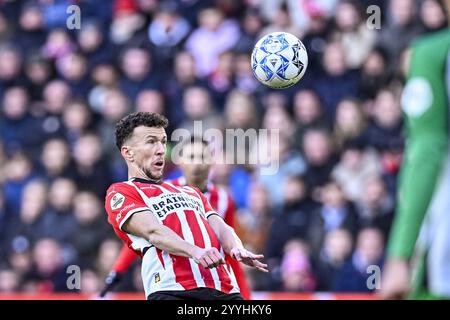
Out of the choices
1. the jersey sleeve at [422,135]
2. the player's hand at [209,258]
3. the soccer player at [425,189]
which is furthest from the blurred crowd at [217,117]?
the jersey sleeve at [422,135]

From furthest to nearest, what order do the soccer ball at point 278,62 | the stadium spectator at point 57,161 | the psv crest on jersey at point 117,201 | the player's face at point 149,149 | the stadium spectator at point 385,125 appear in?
the stadium spectator at point 57,161 < the stadium spectator at point 385,125 < the soccer ball at point 278,62 < the player's face at point 149,149 < the psv crest on jersey at point 117,201

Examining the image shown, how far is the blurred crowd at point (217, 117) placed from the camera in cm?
1016

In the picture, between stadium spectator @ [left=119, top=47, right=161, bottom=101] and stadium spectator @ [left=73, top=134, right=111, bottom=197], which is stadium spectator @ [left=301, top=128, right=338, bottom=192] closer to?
stadium spectator @ [left=119, top=47, right=161, bottom=101]

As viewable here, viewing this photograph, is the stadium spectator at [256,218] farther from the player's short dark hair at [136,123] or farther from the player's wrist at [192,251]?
the player's wrist at [192,251]

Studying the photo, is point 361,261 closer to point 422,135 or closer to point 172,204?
point 172,204

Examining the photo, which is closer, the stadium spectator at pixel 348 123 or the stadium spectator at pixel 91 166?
the stadium spectator at pixel 348 123

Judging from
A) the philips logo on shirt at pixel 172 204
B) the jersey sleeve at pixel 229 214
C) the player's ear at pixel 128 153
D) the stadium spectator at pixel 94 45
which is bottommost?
the jersey sleeve at pixel 229 214

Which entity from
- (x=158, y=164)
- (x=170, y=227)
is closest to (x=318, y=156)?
(x=158, y=164)

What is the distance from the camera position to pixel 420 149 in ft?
11.9

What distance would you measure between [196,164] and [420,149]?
4088mm

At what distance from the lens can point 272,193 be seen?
10.6 meters

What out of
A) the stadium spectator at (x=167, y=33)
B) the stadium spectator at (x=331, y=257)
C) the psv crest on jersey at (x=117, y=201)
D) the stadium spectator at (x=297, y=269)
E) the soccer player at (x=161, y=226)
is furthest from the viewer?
the stadium spectator at (x=167, y=33)

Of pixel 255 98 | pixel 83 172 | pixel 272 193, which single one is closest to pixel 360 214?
pixel 272 193

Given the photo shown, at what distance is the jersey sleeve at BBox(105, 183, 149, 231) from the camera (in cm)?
571
